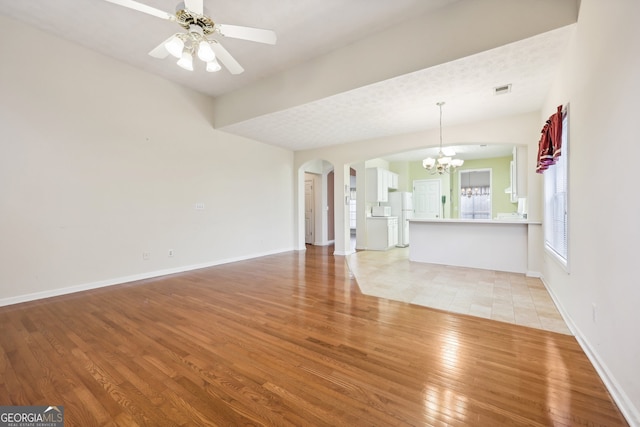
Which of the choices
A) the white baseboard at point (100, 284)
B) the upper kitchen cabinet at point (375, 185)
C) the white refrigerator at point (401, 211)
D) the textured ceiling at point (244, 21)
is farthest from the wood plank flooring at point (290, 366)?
the white refrigerator at point (401, 211)

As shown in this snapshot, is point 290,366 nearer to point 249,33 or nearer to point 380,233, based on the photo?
point 249,33

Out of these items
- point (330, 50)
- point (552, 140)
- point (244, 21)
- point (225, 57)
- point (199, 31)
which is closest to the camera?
point (199, 31)

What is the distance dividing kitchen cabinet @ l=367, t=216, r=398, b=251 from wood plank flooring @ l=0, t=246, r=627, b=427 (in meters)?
4.23

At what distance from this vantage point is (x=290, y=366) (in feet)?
6.28

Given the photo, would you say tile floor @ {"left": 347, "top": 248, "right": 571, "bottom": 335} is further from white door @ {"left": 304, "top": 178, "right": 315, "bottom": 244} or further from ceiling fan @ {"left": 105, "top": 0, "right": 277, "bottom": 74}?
white door @ {"left": 304, "top": 178, "right": 315, "bottom": 244}

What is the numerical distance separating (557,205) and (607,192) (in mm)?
1963

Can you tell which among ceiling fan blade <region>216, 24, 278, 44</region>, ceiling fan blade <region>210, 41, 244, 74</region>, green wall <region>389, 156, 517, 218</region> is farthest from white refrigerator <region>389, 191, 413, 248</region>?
ceiling fan blade <region>216, 24, 278, 44</region>

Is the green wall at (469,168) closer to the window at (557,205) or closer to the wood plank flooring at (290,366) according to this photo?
the window at (557,205)

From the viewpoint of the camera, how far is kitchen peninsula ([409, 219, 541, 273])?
4633 mm

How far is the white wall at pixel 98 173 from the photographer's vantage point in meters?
3.28

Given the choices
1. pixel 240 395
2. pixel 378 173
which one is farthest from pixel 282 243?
pixel 240 395

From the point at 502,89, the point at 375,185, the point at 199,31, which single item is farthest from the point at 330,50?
the point at 375,185

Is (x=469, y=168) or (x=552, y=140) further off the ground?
(x=469, y=168)

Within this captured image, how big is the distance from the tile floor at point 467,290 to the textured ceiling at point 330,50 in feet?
9.03
